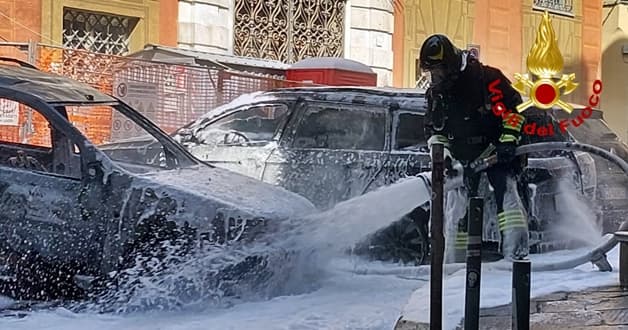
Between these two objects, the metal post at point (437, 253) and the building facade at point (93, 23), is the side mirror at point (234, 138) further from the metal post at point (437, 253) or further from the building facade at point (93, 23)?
the building facade at point (93, 23)

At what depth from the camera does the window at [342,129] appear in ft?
26.2

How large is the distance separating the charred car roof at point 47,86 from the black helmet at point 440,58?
2495mm

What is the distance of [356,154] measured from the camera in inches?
310

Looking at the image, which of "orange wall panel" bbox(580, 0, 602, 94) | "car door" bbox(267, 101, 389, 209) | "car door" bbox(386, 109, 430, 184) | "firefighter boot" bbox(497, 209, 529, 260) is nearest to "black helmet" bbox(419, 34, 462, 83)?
"firefighter boot" bbox(497, 209, 529, 260)

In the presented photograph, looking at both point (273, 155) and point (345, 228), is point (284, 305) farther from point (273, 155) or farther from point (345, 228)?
point (273, 155)

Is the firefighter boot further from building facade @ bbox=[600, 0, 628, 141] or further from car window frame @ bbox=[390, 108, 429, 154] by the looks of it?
building facade @ bbox=[600, 0, 628, 141]

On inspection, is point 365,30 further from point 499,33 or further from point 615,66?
point 615,66

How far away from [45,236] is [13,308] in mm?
503

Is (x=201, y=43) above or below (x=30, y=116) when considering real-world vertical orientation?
above

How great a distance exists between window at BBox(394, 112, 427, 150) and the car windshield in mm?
1748

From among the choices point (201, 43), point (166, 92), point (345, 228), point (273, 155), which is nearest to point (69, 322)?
point (345, 228)

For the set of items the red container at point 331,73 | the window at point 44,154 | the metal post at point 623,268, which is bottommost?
the metal post at point 623,268

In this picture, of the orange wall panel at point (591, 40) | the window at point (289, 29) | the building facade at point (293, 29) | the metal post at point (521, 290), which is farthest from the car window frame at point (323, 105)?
the orange wall panel at point (591, 40)

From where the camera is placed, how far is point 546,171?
8.07 meters
